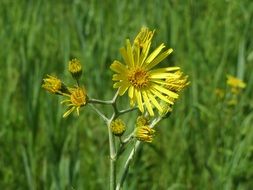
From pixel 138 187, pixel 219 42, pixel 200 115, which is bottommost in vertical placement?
pixel 138 187

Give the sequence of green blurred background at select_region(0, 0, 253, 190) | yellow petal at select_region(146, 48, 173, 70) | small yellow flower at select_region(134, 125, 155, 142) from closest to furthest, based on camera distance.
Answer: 1. small yellow flower at select_region(134, 125, 155, 142)
2. yellow petal at select_region(146, 48, 173, 70)
3. green blurred background at select_region(0, 0, 253, 190)

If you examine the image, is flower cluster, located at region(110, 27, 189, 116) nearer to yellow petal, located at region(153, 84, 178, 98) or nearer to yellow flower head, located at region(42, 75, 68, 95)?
yellow petal, located at region(153, 84, 178, 98)

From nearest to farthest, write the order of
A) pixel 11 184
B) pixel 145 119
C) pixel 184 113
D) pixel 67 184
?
pixel 145 119 < pixel 67 184 < pixel 11 184 < pixel 184 113

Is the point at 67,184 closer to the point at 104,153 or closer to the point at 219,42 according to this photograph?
Answer: the point at 104,153

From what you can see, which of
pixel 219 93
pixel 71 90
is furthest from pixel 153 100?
pixel 219 93

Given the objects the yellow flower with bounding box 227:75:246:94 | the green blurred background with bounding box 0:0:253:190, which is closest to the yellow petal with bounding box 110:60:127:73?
the green blurred background with bounding box 0:0:253:190

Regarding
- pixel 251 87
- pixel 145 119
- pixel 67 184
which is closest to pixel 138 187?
pixel 67 184
